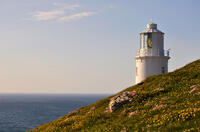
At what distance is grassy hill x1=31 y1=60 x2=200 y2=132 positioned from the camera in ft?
49.1

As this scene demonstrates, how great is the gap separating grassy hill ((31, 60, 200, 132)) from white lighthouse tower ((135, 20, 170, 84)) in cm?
1599

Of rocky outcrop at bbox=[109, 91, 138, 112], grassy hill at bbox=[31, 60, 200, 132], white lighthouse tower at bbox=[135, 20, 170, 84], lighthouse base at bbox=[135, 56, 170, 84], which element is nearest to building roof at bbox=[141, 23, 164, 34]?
white lighthouse tower at bbox=[135, 20, 170, 84]

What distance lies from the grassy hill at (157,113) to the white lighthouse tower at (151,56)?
630 inches

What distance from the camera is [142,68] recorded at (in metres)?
46.1

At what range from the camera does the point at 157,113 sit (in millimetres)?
18750

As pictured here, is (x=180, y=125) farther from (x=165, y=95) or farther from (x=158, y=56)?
(x=158, y=56)

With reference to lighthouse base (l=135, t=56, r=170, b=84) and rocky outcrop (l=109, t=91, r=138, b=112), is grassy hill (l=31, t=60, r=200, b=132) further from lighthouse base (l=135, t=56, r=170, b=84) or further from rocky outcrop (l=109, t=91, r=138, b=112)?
lighthouse base (l=135, t=56, r=170, b=84)

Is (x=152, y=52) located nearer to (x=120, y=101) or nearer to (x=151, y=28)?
(x=151, y=28)

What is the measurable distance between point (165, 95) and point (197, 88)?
2875mm

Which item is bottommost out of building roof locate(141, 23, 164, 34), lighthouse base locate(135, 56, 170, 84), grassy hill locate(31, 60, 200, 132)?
grassy hill locate(31, 60, 200, 132)

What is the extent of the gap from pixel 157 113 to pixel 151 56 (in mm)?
27486

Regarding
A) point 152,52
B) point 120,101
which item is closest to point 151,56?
point 152,52

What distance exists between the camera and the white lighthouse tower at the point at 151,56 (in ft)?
150

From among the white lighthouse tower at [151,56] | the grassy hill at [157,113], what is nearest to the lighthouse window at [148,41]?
the white lighthouse tower at [151,56]
